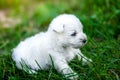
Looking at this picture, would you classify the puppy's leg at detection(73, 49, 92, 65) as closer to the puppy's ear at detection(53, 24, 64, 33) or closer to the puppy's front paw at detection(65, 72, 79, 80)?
the puppy's front paw at detection(65, 72, 79, 80)

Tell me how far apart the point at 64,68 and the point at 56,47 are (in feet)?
0.88

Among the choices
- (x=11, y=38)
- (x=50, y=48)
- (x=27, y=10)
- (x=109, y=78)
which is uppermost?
(x=27, y=10)

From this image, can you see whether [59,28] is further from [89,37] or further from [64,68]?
[89,37]

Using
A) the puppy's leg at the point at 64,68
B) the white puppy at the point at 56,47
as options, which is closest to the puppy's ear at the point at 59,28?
the white puppy at the point at 56,47

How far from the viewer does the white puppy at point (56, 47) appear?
5340 mm

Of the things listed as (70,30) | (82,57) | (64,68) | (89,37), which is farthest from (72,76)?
(89,37)

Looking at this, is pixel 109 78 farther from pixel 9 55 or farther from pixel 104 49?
pixel 9 55

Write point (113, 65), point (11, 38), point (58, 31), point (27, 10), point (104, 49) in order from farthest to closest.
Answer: point (27, 10), point (11, 38), point (104, 49), point (113, 65), point (58, 31)

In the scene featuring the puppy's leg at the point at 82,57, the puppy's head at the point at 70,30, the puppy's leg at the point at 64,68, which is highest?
the puppy's head at the point at 70,30

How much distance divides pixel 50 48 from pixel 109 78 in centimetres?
78

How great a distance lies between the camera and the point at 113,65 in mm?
5598

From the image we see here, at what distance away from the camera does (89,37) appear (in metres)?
6.51

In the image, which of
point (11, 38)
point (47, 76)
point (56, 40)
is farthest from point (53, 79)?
point (11, 38)

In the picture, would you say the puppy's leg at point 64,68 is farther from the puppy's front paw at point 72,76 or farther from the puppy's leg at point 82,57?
the puppy's leg at point 82,57
